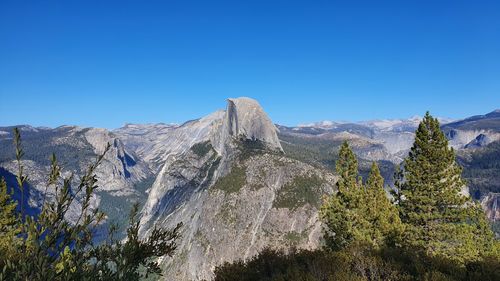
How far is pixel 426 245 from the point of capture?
33.9m

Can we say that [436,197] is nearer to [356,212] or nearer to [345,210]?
[356,212]

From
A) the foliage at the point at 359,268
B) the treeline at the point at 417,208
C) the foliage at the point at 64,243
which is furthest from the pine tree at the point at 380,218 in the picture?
the foliage at the point at 64,243

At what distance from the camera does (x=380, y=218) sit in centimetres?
3400

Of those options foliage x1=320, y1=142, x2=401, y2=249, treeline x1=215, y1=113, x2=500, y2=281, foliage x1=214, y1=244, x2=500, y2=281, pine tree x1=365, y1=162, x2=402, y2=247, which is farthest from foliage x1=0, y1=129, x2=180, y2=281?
→ foliage x1=320, y1=142, x2=401, y2=249

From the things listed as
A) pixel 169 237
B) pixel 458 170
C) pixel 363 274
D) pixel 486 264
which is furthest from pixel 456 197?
pixel 169 237

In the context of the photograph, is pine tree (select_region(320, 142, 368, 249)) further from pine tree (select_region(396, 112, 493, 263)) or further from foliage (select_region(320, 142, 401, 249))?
pine tree (select_region(396, 112, 493, 263))

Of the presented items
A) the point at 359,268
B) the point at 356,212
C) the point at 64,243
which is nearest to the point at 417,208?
the point at 356,212

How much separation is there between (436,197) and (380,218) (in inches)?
227

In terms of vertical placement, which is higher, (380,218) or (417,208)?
(417,208)

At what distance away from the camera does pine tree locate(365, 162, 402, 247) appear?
32812 millimetres

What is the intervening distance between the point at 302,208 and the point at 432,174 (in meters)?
159

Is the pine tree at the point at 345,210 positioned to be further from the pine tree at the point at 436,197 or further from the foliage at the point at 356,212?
the pine tree at the point at 436,197

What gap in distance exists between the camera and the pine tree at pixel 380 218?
32812mm

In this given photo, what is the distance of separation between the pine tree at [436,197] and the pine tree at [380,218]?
6.62 feet
